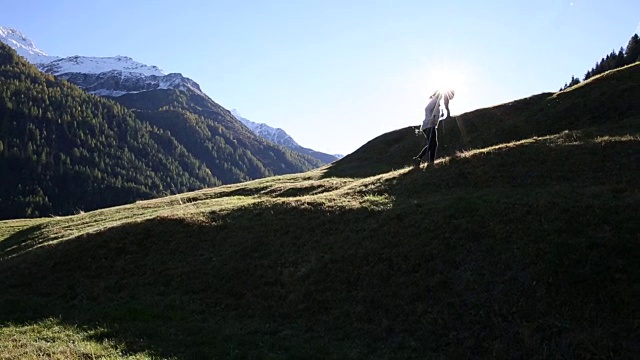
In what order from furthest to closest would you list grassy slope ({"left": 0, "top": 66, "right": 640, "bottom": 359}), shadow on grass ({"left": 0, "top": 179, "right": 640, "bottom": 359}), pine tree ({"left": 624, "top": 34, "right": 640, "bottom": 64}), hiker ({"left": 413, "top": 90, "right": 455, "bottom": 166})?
pine tree ({"left": 624, "top": 34, "right": 640, "bottom": 64}) → hiker ({"left": 413, "top": 90, "right": 455, "bottom": 166}) → grassy slope ({"left": 0, "top": 66, "right": 640, "bottom": 359}) → shadow on grass ({"left": 0, "top": 179, "right": 640, "bottom": 359})

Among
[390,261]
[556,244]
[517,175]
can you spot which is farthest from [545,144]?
[390,261]

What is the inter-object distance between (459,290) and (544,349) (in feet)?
11.0

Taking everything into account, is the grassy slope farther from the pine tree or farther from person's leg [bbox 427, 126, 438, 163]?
the pine tree

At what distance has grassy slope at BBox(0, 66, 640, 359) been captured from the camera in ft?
41.2

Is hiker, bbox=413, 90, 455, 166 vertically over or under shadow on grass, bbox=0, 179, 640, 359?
over

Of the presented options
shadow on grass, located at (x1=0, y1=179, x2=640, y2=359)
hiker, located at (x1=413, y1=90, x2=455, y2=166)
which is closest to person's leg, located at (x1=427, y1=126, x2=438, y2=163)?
hiker, located at (x1=413, y1=90, x2=455, y2=166)

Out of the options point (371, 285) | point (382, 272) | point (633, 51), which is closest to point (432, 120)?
point (382, 272)

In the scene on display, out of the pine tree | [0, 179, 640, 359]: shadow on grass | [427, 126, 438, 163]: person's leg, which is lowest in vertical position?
[0, 179, 640, 359]: shadow on grass

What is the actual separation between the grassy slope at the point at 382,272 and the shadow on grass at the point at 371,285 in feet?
0.20

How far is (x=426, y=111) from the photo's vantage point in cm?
2725

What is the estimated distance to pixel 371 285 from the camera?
15.9 metres

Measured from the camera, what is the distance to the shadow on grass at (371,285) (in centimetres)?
1235

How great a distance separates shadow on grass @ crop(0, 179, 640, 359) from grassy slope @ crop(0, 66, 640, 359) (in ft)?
0.20

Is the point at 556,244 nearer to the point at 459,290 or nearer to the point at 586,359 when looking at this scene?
the point at 459,290
